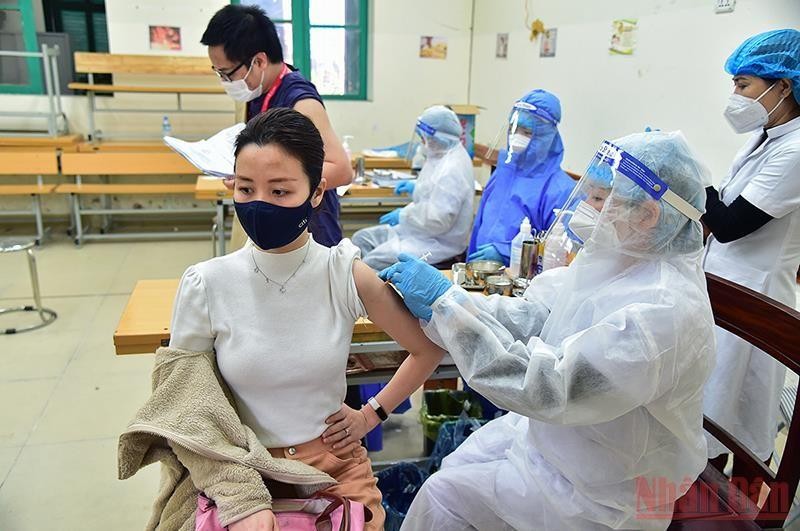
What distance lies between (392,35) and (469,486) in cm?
491

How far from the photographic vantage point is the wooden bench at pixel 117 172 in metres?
4.85

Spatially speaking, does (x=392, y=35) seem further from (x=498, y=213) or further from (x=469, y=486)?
(x=469, y=486)

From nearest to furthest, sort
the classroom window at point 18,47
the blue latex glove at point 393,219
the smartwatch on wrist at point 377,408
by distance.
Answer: the smartwatch on wrist at point 377,408
the blue latex glove at point 393,219
the classroom window at point 18,47

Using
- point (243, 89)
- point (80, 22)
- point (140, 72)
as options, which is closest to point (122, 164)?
point (140, 72)

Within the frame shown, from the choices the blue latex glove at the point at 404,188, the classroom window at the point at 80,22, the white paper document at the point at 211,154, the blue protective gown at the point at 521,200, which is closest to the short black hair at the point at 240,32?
the white paper document at the point at 211,154

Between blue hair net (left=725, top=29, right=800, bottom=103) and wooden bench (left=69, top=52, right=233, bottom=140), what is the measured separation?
4256 millimetres

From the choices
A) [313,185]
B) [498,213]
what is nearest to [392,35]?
[498,213]

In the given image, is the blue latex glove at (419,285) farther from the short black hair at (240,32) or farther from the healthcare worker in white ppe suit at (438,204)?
the healthcare worker in white ppe suit at (438,204)

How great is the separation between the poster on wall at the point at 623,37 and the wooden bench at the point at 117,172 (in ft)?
10.8

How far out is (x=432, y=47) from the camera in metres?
5.61

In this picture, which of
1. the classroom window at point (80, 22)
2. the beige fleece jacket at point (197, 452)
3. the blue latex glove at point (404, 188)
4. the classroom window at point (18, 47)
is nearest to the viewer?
the beige fleece jacket at point (197, 452)

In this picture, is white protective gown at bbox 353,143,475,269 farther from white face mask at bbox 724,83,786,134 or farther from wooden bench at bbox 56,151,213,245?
wooden bench at bbox 56,151,213,245

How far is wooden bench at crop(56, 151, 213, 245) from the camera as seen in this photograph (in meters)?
4.85

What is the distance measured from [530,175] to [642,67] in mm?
994
